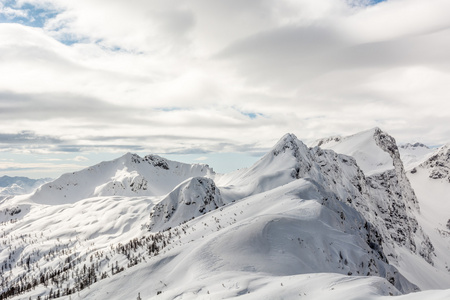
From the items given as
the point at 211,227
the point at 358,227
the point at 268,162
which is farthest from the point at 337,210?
the point at 268,162

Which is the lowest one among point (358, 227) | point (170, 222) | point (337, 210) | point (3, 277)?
point (3, 277)

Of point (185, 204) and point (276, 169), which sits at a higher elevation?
point (276, 169)

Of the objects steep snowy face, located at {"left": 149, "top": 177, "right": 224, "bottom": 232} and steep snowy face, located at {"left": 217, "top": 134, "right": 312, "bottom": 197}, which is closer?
steep snowy face, located at {"left": 149, "top": 177, "right": 224, "bottom": 232}

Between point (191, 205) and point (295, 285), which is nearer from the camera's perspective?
point (295, 285)

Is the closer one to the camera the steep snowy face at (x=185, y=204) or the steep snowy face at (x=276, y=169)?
the steep snowy face at (x=185, y=204)

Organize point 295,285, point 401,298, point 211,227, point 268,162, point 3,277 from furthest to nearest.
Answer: point 3,277 < point 268,162 < point 211,227 < point 295,285 < point 401,298

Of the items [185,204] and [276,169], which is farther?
[276,169]

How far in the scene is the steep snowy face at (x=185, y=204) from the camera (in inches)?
→ 3445

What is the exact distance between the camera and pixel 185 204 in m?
89.1

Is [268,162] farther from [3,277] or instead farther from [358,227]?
[3,277]

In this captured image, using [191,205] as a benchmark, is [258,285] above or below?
above

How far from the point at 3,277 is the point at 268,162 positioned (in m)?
169

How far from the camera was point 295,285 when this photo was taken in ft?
40.7

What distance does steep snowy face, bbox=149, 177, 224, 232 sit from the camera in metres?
87.5
